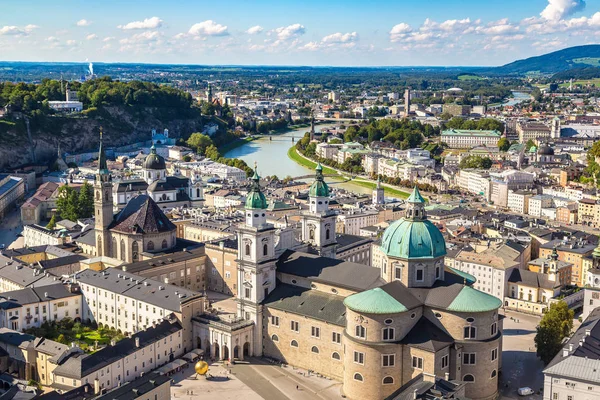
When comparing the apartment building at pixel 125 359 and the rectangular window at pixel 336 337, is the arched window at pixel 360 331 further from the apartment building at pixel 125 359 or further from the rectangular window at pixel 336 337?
the apartment building at pixel 125 359

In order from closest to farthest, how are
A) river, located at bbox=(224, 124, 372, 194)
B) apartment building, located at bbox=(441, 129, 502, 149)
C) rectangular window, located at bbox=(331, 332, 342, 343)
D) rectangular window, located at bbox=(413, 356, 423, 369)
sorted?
rectangular window, located at bbox=(413, 356, 423, 369)
rectangular window, located at bbox=(331, 332, 342, 343)
river, located at bbox=(224, 124, 372, 194)
apartment building, located at bbox=(441, 129, 502, 149)

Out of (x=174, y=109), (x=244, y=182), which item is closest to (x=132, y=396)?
(x=244, y=182)

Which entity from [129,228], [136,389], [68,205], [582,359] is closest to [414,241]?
[582,359]

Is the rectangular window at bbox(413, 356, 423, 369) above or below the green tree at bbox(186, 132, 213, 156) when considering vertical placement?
below

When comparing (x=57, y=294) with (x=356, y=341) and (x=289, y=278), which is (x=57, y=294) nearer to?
(x=289, y=278)

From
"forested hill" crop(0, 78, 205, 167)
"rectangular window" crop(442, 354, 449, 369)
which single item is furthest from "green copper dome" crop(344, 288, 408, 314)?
"forested hill" crop(0, 78, 205, 167)

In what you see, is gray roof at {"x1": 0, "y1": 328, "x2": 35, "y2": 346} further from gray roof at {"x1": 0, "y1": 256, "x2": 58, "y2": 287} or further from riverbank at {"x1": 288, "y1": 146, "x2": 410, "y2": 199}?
riverbank at {"x1": 288, "y1": 146, "x2": 410, "y2": 199}

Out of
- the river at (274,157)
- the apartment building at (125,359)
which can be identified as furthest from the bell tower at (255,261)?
the river at (274,157)
